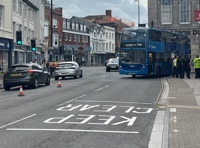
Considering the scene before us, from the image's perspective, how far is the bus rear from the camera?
2792cm

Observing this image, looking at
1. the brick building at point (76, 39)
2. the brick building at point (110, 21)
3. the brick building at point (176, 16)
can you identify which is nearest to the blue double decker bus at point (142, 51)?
the brick building at point (176, 16)

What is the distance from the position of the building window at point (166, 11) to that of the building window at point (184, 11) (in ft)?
4.46

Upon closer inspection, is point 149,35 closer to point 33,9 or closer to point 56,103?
point 56,103

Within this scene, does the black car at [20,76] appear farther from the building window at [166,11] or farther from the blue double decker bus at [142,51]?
the building window at [166,11]

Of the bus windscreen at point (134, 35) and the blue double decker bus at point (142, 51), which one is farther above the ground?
the bus windscreen at point (134, 35)

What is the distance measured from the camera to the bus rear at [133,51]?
2792 centimetres

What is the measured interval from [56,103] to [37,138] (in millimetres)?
5952

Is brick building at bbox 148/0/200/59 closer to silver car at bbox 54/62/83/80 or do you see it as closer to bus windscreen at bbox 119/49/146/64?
bus windscreen at bbox 119/49/146/64

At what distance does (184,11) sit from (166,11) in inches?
87.3

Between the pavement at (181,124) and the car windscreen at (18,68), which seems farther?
the car windscreen at (18,68)

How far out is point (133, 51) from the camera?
28.4 meters

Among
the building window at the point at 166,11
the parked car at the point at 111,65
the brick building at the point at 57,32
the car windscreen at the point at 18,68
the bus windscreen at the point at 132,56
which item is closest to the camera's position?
the car windscreen at the point at 18,68

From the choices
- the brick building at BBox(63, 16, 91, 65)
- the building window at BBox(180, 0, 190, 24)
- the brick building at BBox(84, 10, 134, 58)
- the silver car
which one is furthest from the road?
the brick building at BBox(84, 10, 134, 58)

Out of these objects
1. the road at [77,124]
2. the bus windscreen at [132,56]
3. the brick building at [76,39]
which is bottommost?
the road at [77,124]
